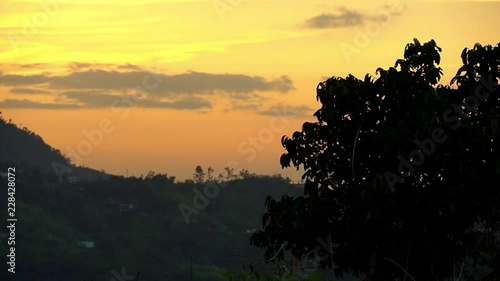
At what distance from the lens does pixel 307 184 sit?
2441 cm

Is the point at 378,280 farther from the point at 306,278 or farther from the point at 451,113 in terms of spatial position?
the point at 306,278

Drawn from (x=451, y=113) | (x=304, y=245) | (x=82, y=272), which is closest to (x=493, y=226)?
(x=451, y=113)

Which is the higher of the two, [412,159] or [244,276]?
[412,159]

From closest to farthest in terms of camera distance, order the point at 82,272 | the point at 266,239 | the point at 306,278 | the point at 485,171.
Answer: the point at 306,278, the point at 485,171, the point at 266,239, the point at 82,272

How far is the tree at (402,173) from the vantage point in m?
22.4

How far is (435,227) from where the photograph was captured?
23.2 m

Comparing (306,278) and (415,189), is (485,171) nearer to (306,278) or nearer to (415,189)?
(415,189)

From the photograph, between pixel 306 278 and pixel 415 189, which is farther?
pixel 415 189

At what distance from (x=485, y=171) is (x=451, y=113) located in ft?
5.43

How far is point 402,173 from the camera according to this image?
910 inches

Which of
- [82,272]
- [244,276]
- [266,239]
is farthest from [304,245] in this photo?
[82,272]

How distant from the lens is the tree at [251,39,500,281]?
22.4m

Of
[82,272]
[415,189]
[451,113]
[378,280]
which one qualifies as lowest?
[82,272]

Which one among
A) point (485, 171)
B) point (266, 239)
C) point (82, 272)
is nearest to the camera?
point (485, 171)
